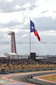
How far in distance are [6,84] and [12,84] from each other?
0.88 meters

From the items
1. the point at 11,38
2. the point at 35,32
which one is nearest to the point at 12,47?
the point at 11,38

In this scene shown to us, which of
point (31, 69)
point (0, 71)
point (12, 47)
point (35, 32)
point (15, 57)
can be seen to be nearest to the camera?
point (0, 71)

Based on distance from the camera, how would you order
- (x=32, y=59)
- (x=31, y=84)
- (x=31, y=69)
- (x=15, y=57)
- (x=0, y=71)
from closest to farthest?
1. (x=31, y=84)
2. (x=0, y=71)
3. (x=31, y=69)
4. (x=32, y=59)
5. (x=15, y=57)

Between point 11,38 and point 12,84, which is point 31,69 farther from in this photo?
point 11,38

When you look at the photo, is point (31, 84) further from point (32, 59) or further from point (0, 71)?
point (32, 59)

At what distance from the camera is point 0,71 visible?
40.7 metres

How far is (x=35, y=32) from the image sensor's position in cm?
4425

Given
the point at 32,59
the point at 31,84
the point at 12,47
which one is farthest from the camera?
the point at 12,47

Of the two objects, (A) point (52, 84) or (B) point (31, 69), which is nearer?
(A) point (52, 84)

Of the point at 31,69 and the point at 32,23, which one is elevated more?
the point at 32,23

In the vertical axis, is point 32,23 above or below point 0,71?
above

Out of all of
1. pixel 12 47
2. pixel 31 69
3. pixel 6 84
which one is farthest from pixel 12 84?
pixel 12 47

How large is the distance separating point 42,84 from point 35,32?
2094 cm

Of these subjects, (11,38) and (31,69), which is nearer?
(31,69)
